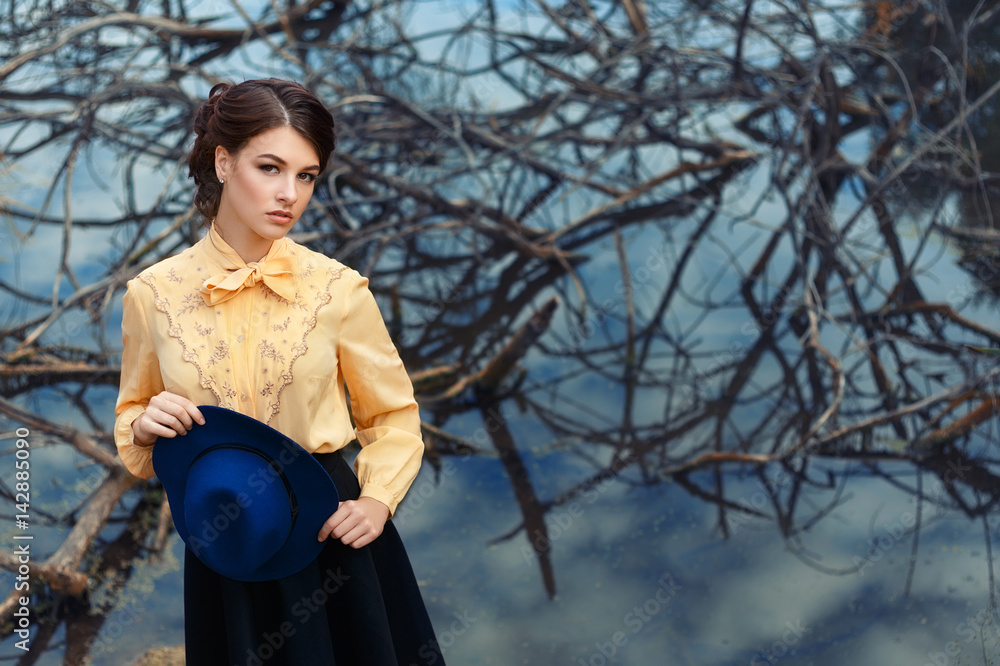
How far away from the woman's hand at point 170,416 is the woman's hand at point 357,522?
0.18 m

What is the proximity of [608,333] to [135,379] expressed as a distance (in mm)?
2387

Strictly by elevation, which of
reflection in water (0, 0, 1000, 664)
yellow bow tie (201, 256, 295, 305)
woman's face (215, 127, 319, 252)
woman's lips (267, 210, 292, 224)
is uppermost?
woman's face (215, 127, 319, 252)

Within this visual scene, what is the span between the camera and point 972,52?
13.5ft

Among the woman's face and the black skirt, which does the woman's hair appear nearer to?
the woman's face

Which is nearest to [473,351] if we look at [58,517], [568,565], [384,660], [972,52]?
[568,565]

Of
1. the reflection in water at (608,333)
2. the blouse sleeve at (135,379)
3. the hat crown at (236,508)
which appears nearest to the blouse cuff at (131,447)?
the blouse sleeve at (135,379)

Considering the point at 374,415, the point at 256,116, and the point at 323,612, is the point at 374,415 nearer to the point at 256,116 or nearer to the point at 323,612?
the point at 323,612

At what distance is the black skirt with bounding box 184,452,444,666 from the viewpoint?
3.38 ft

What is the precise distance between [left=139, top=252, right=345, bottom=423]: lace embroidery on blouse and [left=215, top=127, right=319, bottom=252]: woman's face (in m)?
0.09

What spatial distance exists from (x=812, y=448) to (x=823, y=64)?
1504 millimetres

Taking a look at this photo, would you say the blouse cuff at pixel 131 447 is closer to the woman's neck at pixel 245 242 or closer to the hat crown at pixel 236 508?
the hat crown at pixel 236 508

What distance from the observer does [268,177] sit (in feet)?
3.19

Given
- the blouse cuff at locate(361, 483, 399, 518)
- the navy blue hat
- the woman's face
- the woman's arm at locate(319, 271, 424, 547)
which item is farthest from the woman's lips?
the blouse cuff at locate(361, 483, 399, 518)

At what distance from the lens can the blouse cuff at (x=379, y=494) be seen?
1.02 meters
